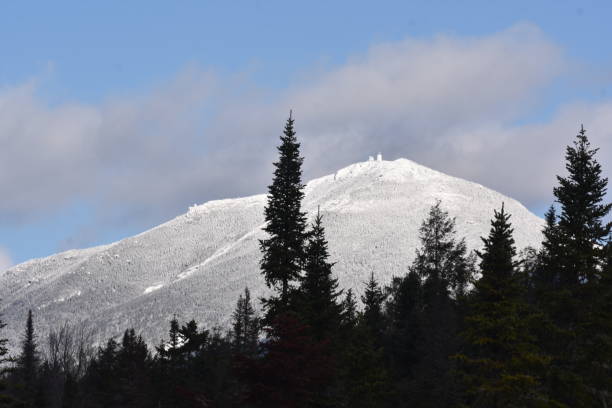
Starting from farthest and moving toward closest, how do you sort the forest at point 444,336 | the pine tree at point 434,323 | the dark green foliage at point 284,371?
the pine tree at point 434,323 → the forest at point 444,336 → the dark green foliage at point 284,371

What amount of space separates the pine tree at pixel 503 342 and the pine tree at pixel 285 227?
1343 cm

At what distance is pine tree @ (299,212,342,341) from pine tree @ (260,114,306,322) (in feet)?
2.82

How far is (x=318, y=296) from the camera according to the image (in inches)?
1916

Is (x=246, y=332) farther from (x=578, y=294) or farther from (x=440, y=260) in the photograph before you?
(x=578, y=294)

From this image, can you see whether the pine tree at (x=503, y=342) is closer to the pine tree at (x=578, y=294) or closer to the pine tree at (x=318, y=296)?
the pine tree at (x=578, y=294)

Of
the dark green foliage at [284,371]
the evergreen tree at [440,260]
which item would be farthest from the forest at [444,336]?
the evergreen tree at [440,260]

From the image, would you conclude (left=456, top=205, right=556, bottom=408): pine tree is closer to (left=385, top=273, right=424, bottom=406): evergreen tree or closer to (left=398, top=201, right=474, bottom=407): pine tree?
(left=398, top=201, right=474, bottom=407): pine tree

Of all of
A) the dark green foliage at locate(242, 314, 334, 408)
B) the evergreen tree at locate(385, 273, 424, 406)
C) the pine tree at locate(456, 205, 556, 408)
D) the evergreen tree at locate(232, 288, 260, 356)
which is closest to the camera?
the dark green foliage at locate(242, 314, 334, 408)

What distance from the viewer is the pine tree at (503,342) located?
34.0 meters

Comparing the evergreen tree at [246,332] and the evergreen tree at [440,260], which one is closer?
the evergreen tree at [440,260]

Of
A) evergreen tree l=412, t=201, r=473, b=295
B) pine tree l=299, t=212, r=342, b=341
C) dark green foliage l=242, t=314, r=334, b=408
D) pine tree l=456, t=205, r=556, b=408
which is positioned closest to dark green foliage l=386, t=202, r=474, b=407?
evergreen tree l=412, t=201, r=473, b=295

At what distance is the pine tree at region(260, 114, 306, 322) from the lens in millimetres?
47531

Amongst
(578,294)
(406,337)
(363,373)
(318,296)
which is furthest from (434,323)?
(578,294)

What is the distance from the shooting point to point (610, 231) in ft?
124
